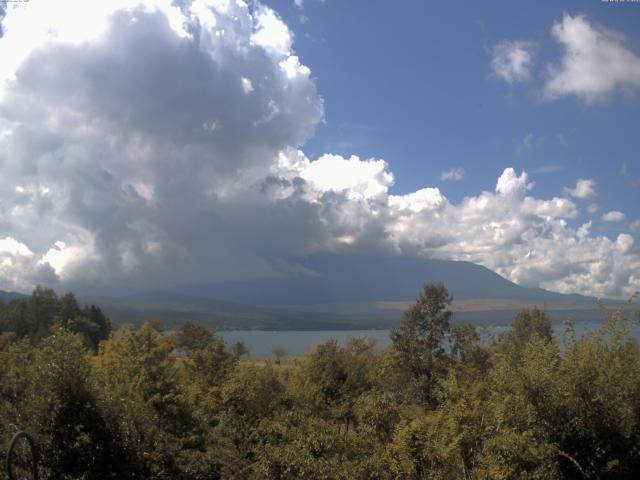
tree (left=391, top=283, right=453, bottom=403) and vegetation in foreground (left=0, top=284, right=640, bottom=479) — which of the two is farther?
tree (left=391, top=283, right=453, bottom=403)

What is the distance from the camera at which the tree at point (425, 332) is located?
126 feet

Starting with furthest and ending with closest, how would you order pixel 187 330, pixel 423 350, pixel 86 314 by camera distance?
pixel 86 314 < pixel 187 330 < pixel 423 350

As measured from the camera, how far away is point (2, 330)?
93125 mm

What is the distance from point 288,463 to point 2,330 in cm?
9825

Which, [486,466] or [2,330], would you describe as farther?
[2,330]

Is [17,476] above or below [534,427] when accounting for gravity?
below

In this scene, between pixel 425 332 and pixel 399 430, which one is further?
pixel 425 332

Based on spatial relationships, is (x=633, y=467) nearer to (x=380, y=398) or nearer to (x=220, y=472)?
(x=380, y=398)

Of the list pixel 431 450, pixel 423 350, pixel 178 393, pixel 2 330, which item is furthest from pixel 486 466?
pixel 2 330

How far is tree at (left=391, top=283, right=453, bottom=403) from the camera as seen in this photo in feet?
126

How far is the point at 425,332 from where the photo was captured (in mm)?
39156

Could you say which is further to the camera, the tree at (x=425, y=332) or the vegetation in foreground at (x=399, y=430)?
the tree at (x=425, y=332)

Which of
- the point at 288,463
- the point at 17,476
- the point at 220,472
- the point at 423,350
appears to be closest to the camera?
the point at 17,476

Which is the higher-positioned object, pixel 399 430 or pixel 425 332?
pixel 425 332
